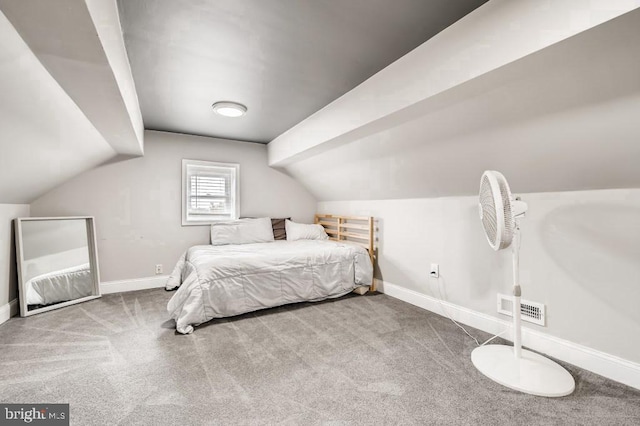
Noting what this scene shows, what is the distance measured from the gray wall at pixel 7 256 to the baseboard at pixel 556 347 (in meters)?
4.05

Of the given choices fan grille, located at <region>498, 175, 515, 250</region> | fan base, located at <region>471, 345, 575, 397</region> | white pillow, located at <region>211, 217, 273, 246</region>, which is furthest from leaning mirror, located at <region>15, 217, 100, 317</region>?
fan grille, located at <region>498, 175, 515, 250</region>

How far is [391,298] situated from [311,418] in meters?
2.18

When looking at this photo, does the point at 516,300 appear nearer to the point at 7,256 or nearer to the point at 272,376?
the point at 272,376

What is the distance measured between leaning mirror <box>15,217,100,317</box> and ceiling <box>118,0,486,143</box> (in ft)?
5.52

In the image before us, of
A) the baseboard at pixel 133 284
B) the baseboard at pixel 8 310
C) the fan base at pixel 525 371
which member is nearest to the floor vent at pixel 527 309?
the fan base at pixel 525 371

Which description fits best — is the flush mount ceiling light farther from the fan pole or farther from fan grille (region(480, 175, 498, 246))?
the fan pole

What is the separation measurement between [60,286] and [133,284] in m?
0.72

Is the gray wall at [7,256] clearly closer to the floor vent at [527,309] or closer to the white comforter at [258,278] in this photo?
the white comforter at [258,278]

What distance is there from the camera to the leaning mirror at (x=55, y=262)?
9.29 feet

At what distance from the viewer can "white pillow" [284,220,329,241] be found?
4.35 metres

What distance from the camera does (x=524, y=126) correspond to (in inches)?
72.3

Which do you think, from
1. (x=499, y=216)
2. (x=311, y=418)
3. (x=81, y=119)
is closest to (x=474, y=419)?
(x=311, y=418)

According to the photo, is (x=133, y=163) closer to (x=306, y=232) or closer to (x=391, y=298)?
(x=306, y=232)

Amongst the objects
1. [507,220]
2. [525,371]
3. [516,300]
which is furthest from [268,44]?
[525,371]
